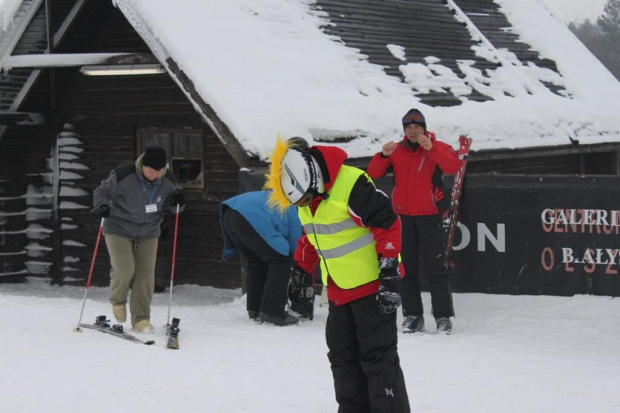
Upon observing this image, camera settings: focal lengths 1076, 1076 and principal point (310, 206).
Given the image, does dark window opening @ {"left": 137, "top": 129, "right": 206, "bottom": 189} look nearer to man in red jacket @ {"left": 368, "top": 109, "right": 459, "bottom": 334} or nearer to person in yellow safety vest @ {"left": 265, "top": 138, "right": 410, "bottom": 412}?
man in red jacket @ {"left": 368, "top": 109, "right": 459, "bottom": 334}

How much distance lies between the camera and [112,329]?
28.1 ft

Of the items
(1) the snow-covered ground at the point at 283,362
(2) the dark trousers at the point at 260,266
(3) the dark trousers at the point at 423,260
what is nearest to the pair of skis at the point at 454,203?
(1) the snow-covered ground at the point at 283,362

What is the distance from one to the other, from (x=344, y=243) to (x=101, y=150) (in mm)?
9350

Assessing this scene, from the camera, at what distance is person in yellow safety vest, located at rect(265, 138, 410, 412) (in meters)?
5.72

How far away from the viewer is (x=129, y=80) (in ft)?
47.5

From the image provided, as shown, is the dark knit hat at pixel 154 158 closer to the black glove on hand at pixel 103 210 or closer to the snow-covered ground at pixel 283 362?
the black glove on hand at pixel 103 210

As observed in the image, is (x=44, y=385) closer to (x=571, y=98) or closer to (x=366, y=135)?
(x=366, y=135)

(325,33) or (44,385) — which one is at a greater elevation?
(325,33)

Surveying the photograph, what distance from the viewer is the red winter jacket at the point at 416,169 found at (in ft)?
29.3

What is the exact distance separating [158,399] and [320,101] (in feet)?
22.1

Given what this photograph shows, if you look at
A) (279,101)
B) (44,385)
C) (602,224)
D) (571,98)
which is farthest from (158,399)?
(571,98)

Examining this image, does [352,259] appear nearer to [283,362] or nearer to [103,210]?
[283,362]

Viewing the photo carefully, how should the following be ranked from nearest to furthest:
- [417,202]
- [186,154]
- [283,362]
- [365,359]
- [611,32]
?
[365,359] < [283,362] < [417,202] < [186,154] < [611,32]

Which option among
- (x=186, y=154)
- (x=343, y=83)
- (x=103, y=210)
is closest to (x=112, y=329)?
(x=103, y=210)
